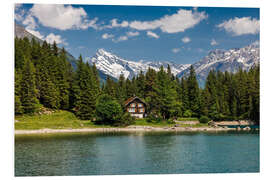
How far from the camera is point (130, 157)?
2344 centimetres

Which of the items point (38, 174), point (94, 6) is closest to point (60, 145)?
point (38, 174)

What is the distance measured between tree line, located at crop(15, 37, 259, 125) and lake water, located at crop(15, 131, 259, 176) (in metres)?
16.2

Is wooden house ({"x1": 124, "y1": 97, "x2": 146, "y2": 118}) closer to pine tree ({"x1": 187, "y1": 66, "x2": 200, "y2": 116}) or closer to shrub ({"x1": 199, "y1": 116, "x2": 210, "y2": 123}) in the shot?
pine tree ({"x1": 187, "y1": 66, "x2": 200, "y2": 116})

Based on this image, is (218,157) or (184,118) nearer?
(218,157)

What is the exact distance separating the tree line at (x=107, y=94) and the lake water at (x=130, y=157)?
16199 millimetres

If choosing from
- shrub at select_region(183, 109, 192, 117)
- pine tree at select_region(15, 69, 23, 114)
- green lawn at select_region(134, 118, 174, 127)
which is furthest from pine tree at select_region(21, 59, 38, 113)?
shrub at select_region(183, 109, 192, 117)

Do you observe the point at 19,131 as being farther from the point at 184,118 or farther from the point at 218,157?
the point at 184,118

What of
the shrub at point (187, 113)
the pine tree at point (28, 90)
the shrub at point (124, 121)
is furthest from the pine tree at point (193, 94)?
the pine tree at point (28, 90)

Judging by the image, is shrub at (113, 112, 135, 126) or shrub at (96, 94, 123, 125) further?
shrub at (113, 112, 135, 126)

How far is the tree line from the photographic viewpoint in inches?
1852

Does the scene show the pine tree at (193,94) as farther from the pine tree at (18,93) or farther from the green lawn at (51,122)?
the pine tree at (18,93)

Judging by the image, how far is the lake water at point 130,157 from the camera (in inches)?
771
